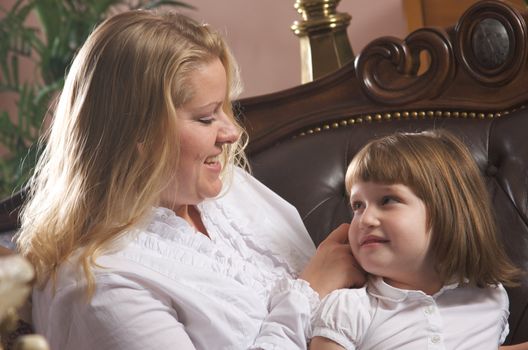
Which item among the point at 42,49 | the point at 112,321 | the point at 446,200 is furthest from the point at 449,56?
the point at 42,49

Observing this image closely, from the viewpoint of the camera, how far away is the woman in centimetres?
133

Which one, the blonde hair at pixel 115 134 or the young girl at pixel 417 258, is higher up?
the blonde hair at pixel 115 134

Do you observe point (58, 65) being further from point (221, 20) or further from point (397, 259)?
point (397, 259)

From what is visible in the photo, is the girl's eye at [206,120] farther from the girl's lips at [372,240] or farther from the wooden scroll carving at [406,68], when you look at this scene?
the wooden scroll carving at [406,68]

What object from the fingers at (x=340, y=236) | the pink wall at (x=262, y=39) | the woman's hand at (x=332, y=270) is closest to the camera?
the woman's hand at (x=332, y=270)

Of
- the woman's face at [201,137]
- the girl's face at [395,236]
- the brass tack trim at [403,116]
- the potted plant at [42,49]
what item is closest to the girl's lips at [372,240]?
the girl's face at [395,236]

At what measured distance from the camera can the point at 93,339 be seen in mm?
1311

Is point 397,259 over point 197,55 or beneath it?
beneath

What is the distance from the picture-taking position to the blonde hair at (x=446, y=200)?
1506 mm

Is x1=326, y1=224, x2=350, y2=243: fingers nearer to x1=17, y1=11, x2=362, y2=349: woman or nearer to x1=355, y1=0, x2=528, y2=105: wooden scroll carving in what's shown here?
x1=17, y1=11, x2=362, y2=349: woman

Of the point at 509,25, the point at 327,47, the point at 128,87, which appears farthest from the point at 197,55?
the point at 327,47

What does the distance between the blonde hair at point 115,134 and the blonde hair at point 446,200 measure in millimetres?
333

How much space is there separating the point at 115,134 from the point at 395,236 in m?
0.47

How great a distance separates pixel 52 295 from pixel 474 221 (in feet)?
2.23
